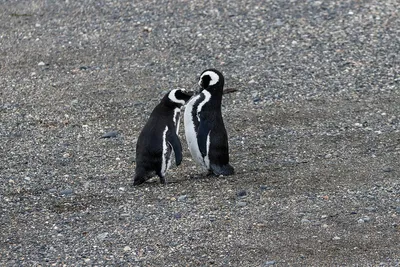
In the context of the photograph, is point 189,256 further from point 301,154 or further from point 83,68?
point 83,68

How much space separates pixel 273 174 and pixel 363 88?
2577mm

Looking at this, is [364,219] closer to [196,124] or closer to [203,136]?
[203,136]

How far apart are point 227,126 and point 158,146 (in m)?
1.55

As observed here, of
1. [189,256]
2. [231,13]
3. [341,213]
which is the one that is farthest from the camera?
[231,13]

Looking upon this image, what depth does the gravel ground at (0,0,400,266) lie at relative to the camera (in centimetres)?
617

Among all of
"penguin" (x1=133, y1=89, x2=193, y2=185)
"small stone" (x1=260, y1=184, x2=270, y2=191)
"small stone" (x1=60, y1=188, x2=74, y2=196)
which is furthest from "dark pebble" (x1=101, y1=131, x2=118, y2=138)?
"small stone" (x1=260, y1=184, x2=270, y2=191)

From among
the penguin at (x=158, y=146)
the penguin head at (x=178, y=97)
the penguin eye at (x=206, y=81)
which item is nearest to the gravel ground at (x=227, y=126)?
the penguin at (x=158, y=146)

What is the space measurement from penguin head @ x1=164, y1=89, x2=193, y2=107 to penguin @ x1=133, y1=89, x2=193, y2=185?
36 mm

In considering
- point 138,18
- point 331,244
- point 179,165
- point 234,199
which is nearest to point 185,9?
point 138,18

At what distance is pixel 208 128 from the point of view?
7.64 m

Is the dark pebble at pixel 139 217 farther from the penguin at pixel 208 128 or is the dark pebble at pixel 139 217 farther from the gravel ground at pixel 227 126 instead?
the penguin at pixel 208 128

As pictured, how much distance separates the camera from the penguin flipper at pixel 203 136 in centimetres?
761

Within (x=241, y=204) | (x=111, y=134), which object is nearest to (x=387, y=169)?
(x=241, y=204)

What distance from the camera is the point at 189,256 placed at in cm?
593
